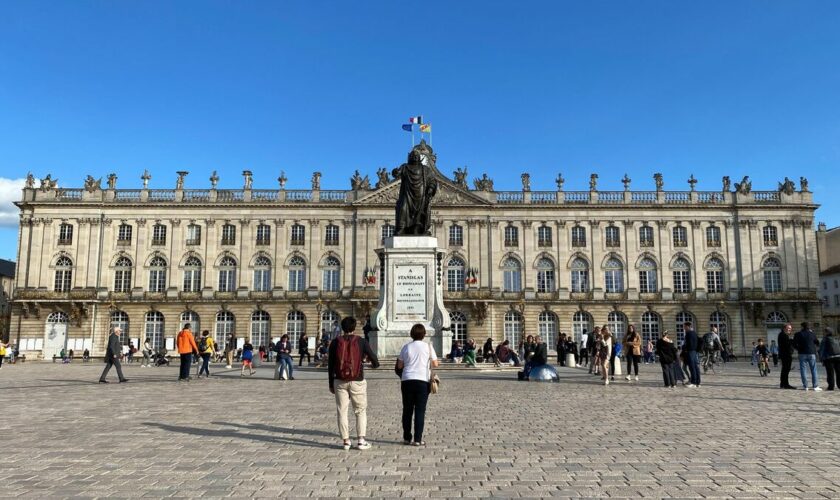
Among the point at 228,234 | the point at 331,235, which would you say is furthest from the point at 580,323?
the point at 228,234

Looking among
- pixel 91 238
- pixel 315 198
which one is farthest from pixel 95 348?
pixel 315 198

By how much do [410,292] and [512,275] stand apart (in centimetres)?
3317

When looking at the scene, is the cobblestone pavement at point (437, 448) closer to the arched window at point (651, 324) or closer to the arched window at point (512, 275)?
the arched window at point (512, 275)

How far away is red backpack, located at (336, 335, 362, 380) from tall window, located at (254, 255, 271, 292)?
4414 cm

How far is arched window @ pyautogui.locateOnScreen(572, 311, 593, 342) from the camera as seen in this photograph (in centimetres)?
5038

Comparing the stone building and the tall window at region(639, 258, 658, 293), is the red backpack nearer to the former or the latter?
the stone building

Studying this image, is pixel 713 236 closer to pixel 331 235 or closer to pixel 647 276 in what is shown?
pixel 647 276

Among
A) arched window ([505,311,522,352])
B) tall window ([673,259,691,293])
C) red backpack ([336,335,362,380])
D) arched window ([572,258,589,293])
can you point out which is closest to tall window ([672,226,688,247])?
tall window ([673,259,691,293])

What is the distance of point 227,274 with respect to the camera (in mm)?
50938

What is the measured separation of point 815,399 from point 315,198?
139 feet

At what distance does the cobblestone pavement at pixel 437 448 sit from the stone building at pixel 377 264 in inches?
1446

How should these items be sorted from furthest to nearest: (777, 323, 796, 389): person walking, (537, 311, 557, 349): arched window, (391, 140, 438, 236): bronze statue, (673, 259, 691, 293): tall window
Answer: (673, 259, 691, 293): tall window < (537, 311, 557, 349): arched window < (391, 140, 438, 236): bronze statue < (777, 323, 796, 389): person walking

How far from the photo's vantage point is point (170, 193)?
5188cm

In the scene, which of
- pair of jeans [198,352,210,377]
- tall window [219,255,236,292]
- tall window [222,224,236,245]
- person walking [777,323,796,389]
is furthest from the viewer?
tall window [222,224,236,245]
